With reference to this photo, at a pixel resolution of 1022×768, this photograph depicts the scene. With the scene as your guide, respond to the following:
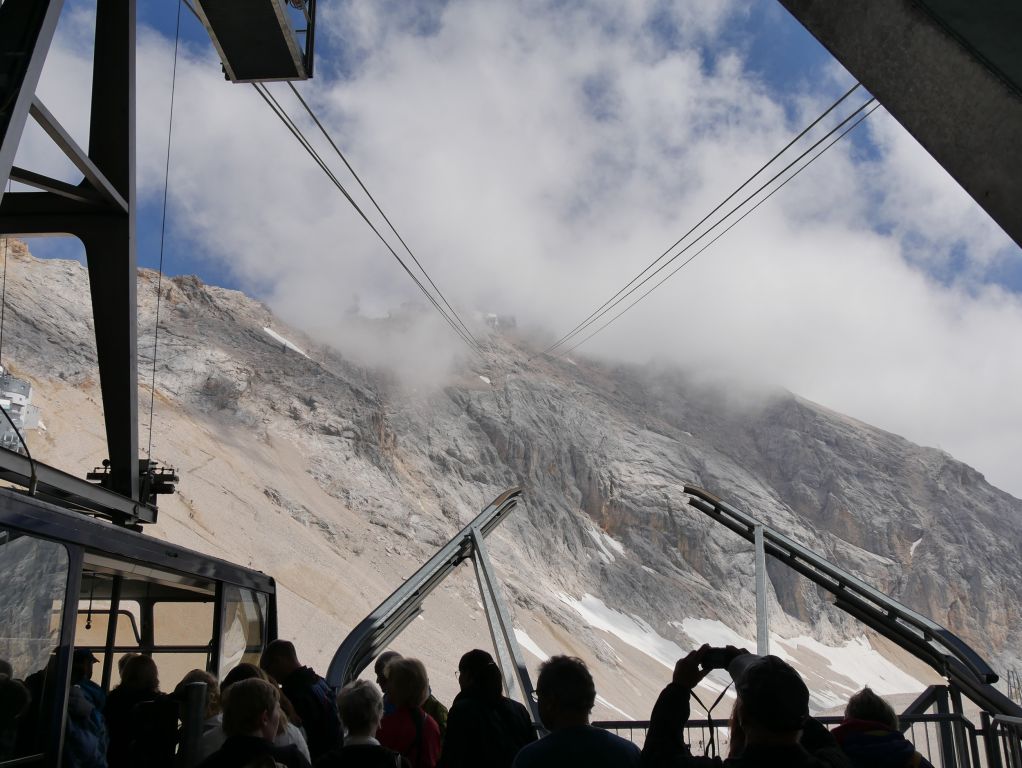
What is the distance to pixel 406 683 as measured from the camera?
402 cm

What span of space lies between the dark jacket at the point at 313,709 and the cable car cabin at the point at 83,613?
0.77m

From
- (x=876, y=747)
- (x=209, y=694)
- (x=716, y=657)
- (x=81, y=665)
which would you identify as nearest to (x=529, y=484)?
(x=81, y=665)

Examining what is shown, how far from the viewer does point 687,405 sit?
9556 cm

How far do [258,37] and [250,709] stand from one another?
7.81 meters

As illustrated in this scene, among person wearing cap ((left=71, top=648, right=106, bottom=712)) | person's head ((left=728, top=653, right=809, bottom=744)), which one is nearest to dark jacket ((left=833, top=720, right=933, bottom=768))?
person's head ((left=728, top=653, right=809, bottom=744))

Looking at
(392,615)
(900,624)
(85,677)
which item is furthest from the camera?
(392,615)

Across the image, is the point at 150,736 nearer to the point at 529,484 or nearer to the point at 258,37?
the point at 258,37

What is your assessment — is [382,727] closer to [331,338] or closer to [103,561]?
[103,561]

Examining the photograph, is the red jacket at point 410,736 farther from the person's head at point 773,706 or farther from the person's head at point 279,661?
the person's head at point 773,706

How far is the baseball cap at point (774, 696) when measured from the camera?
218 cm

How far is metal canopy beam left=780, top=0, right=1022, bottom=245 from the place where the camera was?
7.27 feet

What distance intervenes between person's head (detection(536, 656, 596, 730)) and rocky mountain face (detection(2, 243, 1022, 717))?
33.7m

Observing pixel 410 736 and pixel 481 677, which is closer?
pixel 481 677

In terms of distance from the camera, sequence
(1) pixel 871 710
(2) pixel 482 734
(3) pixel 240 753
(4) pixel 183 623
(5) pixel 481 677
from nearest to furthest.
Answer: (3) pixel 240 753 → (1) pixel 871 710 → (2) pixel 482 734 → (5) pixel 481 677 → (4) pixel 183 623
